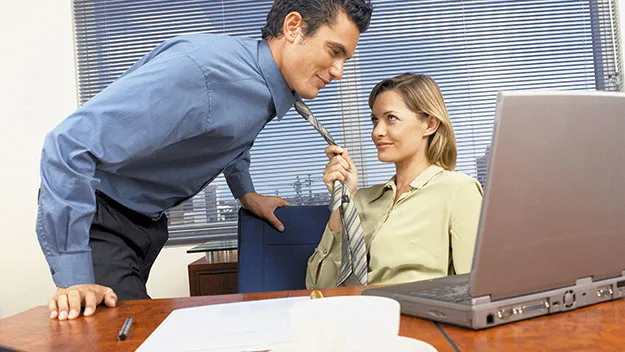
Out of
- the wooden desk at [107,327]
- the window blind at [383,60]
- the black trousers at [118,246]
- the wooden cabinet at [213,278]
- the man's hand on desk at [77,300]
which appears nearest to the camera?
the wooden desk at [107,327]

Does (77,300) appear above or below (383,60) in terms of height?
below

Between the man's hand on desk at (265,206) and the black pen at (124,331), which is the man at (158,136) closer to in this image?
the man's hand on desk at (265,206)

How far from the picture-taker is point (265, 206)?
5.69 feet

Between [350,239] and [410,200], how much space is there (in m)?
0.25

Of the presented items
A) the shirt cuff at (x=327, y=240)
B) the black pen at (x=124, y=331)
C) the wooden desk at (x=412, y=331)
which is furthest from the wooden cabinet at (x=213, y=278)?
the black pen at (x=124, y=331)

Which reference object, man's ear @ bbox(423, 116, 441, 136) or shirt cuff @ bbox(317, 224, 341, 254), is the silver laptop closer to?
shirt cuff @ bbox(317, 224, 341, 254)

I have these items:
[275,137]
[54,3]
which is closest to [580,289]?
[275,137]

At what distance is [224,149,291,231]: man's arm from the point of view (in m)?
1.71

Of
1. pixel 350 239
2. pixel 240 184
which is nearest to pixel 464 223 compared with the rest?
pixel 350 239

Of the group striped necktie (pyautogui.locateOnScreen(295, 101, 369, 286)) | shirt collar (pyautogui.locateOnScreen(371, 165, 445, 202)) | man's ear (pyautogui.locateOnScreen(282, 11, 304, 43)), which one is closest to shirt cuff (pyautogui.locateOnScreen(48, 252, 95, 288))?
striped necktie (pyautogui.locateOnScreen(295, 101, 369, 286))

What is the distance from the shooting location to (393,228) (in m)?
1.58

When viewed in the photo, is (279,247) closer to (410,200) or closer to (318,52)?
(410,200)

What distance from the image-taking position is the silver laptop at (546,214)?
2.20 feet

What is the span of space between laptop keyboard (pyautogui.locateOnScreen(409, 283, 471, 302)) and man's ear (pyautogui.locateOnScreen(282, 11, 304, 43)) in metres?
0.92
